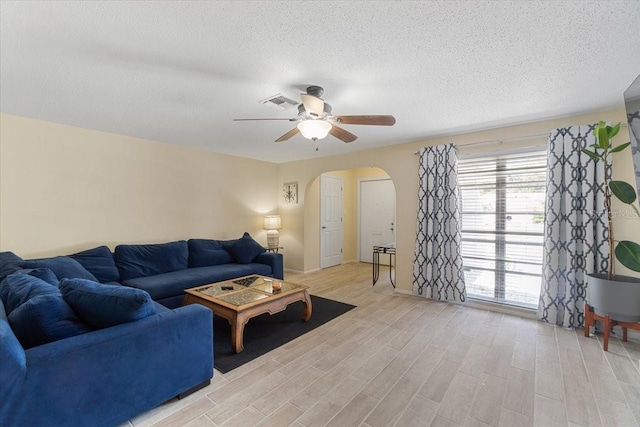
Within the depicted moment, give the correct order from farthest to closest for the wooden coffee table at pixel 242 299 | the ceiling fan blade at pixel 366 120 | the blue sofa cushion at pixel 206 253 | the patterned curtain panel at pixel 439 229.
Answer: the blue sofa cushion at pixel 206 253, the patterned curtain panel at pixel 439 229, the wooden coffee table at pixel 242 299, the ceiling fan blade at pixel 366 120

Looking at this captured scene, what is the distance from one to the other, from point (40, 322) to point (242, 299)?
1517 millimetres

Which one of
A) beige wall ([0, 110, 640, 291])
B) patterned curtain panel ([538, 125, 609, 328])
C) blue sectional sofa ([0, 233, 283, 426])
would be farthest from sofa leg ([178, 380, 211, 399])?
patterned curtain panel ([538, 125, 609, 328])

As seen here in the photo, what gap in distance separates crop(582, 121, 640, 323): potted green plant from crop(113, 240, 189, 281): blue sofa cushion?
5.01 m

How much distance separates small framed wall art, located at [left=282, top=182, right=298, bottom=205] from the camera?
5.84 metres

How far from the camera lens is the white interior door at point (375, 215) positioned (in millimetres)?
6520

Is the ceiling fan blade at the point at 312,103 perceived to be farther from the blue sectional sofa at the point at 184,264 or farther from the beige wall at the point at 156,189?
the blue sectional sofa at the point at 184,264

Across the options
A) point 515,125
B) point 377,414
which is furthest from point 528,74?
point 377,414

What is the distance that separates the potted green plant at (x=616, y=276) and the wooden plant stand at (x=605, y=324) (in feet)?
0.20

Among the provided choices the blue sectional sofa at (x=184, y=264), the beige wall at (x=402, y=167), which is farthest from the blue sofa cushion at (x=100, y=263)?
the beige wall at (x=402, y=167)

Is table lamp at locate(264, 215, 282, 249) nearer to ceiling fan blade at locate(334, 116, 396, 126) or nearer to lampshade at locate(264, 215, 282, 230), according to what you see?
lampshade at locate(264, 215, 282, 230)

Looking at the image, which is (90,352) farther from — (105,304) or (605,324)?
(605,324)

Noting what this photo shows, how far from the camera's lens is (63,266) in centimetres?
295

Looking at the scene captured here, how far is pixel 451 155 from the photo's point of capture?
12.5ft

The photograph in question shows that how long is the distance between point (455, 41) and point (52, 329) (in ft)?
9.85
